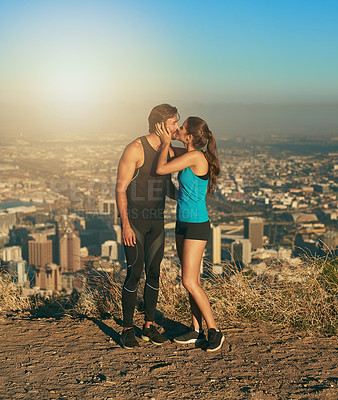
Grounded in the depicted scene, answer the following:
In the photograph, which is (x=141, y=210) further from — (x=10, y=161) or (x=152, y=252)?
(x=10, y=161)

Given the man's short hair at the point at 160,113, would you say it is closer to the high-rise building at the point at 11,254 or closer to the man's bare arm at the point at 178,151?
the man's bare arm at the point at 178,151

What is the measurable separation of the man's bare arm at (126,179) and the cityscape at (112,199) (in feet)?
17.9

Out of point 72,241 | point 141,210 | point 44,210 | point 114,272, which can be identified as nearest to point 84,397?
point 141,210

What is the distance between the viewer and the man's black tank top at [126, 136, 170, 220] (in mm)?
3773

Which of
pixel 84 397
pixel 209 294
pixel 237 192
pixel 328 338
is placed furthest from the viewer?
pixel 237 192

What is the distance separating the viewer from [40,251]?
15055 mm

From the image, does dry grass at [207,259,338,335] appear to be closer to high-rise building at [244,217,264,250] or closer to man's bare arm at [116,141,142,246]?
man's bare arm at [116,141,142,246]

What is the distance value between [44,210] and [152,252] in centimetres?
2315

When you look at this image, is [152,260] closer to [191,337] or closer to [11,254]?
[191,337]

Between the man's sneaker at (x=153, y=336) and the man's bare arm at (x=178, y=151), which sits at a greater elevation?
the man's bare arm at (x=178, y=151)

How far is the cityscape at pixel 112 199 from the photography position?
16.1 m

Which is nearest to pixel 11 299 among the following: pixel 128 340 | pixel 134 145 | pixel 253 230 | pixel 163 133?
pixel 128 340

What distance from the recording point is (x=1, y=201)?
27219 mm

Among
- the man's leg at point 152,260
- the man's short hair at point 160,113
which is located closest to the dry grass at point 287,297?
the man's leg at point 152,260
